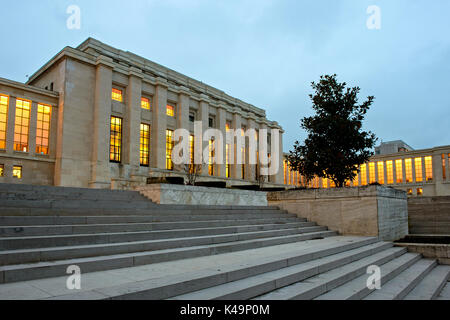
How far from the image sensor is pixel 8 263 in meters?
4.96

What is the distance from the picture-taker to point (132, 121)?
99.5 feet

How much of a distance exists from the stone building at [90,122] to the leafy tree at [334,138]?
16.9 metres

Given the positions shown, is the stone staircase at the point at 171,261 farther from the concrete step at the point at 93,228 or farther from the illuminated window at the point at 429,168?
the illuminated window at the point at 429,168

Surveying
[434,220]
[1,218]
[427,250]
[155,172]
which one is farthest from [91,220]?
[155,172]

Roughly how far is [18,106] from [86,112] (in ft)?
17.2

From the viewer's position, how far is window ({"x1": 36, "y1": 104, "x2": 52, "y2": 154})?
984 inches

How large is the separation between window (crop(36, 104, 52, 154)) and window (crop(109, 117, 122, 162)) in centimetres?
553

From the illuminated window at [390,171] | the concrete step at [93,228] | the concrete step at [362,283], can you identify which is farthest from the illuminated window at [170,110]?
the illuminated window at [390,171]

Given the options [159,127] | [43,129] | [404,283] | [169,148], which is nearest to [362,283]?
[404,283]

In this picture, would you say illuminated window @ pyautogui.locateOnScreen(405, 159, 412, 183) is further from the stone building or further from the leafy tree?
the leafy tree

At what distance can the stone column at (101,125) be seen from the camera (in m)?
27.0

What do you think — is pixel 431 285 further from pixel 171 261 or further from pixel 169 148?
pixel 169 148

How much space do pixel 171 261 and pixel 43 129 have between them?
2427 centimetres
